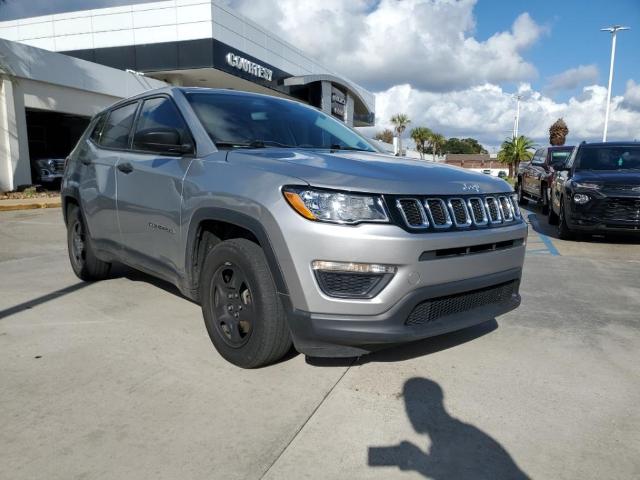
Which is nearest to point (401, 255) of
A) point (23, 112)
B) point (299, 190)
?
point (299, 190)

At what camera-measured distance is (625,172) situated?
8.05 meters

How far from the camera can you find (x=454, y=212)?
2.90m

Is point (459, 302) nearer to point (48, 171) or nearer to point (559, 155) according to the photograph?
point (559, 155)

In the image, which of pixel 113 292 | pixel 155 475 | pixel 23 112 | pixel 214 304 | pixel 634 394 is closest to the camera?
pixel 155 475

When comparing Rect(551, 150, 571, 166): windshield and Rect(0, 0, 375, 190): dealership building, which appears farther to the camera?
Rect(0, 0, 375, 190): dealership building

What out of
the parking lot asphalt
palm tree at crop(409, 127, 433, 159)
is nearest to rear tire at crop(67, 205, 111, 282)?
the parking lot asphalt

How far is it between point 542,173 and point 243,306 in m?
11.3

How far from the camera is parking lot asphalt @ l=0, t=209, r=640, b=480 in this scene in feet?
7.42

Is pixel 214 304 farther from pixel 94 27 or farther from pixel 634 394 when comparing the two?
pixel 94 27

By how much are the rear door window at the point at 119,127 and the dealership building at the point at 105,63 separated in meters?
13.3

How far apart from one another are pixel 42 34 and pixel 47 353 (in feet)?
91.5

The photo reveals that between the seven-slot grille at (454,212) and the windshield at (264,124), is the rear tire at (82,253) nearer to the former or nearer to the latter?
the windshield at (264,124)

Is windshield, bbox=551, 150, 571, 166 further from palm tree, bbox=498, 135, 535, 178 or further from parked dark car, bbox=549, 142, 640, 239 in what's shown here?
palm tree, bbox=498, 135, 535, 178

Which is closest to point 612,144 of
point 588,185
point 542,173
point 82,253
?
point 588,185
